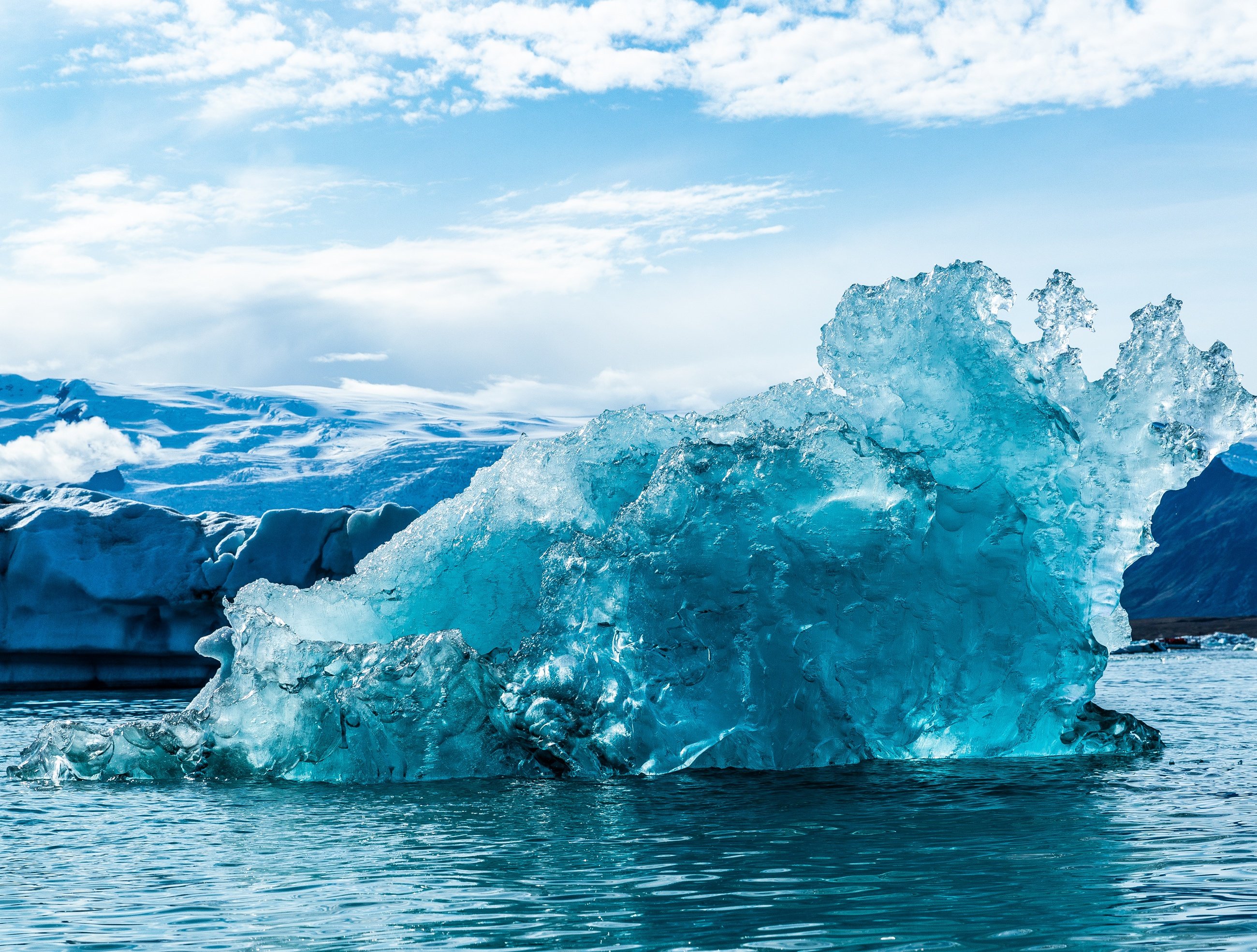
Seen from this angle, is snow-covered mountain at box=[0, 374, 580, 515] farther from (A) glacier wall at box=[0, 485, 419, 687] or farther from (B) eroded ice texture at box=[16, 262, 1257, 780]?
(B) eroded ice texture at box=[16, 262, 1257, 780]

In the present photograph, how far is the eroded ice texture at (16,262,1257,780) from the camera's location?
11.0 meters

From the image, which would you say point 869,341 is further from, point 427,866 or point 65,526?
point 65,526

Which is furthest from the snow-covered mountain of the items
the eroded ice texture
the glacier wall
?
the eroded ice texture

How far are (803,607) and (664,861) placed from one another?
4.21m

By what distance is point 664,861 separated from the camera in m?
7.16

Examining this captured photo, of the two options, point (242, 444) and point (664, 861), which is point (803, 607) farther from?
point (242, 444)

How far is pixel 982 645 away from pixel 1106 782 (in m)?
1.86

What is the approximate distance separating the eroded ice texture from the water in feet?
1.76

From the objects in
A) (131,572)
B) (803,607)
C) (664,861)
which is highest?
(803,607)

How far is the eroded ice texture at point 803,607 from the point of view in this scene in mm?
10992

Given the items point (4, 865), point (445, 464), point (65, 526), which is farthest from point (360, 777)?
point (445, 464)

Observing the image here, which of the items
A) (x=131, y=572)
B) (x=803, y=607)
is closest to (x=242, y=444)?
(x=131, y=572)

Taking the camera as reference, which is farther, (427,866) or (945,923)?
(427,866)

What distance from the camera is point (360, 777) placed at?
11.1 metres
